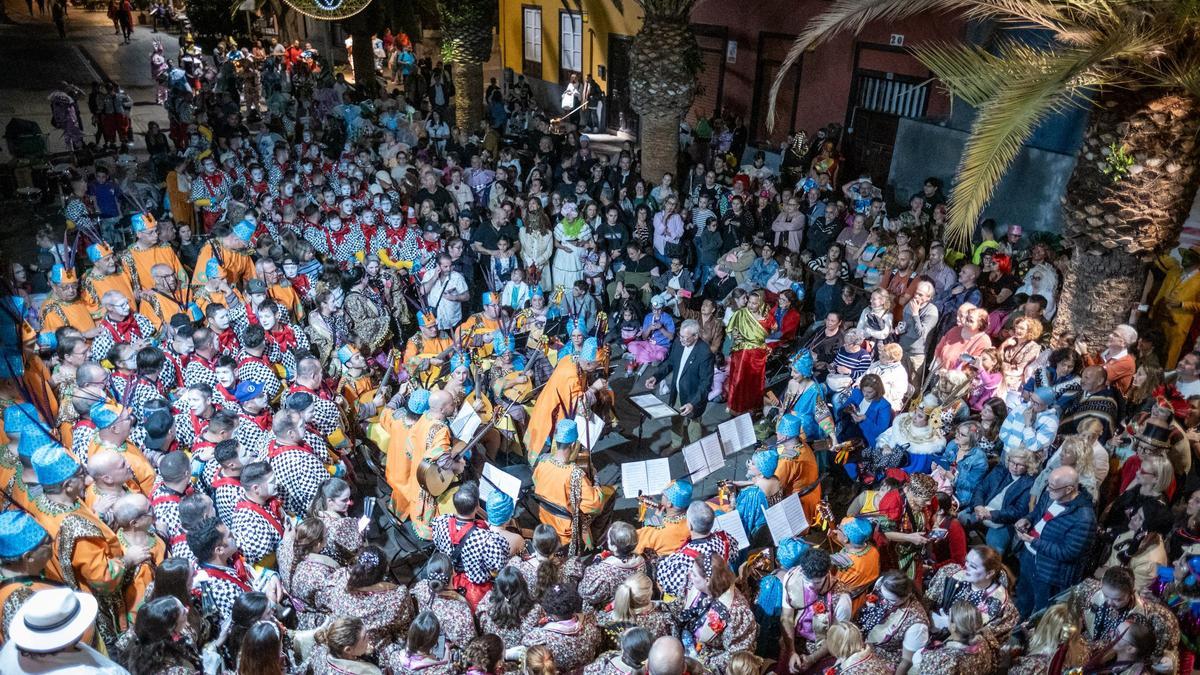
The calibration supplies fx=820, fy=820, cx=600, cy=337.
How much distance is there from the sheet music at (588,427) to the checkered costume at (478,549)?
6.03ft

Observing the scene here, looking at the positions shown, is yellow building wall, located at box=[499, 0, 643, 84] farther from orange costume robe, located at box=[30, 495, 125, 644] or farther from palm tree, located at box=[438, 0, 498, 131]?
orange costume robe, located at box=[30, 495, 125, 644]

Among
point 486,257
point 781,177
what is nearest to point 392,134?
point 486,257

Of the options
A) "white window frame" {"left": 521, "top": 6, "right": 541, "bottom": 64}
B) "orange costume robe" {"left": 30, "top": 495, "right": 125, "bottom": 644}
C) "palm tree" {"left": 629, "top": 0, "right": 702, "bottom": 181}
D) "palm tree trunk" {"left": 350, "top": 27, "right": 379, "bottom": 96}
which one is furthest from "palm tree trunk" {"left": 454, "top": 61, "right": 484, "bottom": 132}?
"orange costume robe" {"left": 30, "top": 495, "right": 125, "bottom": 644}

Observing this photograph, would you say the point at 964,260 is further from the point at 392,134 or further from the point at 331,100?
the point at 331,100

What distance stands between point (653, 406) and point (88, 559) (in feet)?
16.3

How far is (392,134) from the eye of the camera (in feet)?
53.4

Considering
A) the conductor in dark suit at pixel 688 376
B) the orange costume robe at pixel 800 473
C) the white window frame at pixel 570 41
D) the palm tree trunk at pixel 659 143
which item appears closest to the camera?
the orange costume robe at pixel 800 473

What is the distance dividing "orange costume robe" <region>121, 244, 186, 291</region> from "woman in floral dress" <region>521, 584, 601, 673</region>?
6.79 metres

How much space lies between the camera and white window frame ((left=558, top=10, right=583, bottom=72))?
2220 cm

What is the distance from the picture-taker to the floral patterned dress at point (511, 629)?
14.9 ft

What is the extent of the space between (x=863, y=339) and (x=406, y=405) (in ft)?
14.5

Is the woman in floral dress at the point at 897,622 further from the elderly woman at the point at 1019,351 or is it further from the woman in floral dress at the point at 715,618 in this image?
the elderly woman at the point at 1019,351

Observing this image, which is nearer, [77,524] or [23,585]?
[23,585]

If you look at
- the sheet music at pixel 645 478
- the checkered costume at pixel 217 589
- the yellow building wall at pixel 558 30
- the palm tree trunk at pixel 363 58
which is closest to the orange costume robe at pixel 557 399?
the sheet music at pixel 645 478
